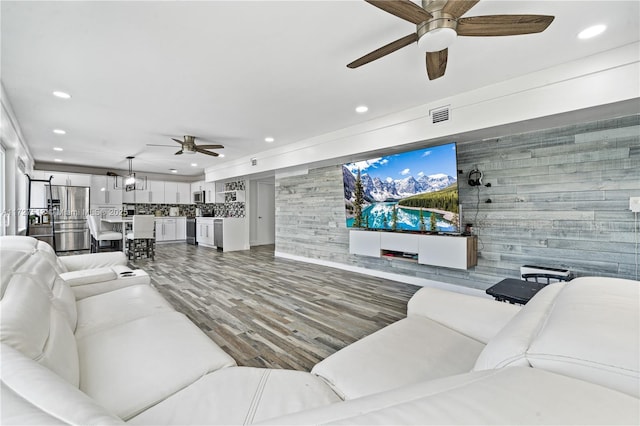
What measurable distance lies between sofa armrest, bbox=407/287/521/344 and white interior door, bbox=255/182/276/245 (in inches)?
295

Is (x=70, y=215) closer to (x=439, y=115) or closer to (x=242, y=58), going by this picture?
(x=242, y=58)

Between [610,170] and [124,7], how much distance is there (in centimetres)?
456

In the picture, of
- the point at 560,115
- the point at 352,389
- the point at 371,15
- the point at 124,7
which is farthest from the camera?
the point at 560,115

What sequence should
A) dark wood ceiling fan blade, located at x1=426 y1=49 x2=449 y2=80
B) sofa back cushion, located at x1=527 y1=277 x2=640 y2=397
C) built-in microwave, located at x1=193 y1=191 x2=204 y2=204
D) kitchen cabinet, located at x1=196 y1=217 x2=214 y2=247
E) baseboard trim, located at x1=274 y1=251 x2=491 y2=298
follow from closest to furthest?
sofa back cushion, located at x1=527 y1=277 x2=640 y2=397
dark wood ceiling fan blade, located at x1=426 y1=49 x2=449 y2=80
baseboard trim, located at x1=274 y1=251 x2=491 y2=298
kitchen cabinet, located at x1=196 y1=217 x2=214 y2=247
built-in microwave, located at x1=193 y1=191 x2=204 y2=204

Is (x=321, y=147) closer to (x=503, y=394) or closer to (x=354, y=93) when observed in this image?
(x=354, y=93)

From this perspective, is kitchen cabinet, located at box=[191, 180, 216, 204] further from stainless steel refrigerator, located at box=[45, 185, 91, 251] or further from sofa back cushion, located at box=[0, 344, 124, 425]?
sofa back cushion, located at box=[0, 344, 124, 425]

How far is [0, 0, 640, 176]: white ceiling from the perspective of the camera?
6.31ft

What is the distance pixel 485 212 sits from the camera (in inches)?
142

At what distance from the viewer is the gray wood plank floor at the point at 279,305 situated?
232 cm

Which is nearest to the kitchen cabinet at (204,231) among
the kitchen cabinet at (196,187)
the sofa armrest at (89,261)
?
the kitchen cabinet at (196,187)

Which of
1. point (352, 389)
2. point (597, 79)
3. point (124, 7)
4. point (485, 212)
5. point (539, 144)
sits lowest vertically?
point (352, 389)

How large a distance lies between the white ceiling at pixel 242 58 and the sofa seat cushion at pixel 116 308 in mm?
2088

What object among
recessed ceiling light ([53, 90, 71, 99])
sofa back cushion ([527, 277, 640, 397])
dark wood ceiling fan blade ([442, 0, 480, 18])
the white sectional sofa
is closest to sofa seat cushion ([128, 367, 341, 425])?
the white sectional sofa

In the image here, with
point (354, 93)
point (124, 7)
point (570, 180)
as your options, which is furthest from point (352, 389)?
point (570, 180)
